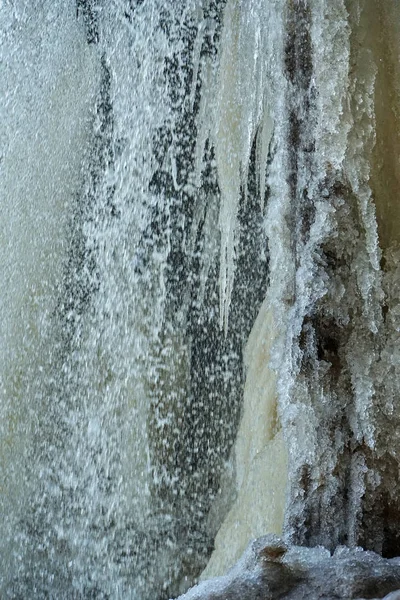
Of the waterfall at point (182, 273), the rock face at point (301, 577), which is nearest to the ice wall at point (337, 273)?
the waterfall at point (182, 273)

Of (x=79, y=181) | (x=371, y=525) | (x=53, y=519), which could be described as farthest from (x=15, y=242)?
(x=371, y=525)

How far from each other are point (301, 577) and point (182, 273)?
5.56 feet

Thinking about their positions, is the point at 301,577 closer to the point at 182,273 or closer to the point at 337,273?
the point at 337,273

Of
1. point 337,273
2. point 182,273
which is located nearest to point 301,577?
point 337,273

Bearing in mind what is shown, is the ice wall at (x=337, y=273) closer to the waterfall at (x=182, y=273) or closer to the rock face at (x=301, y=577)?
the waterfall at (x=182, y=273)

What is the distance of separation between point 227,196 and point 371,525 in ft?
4.41

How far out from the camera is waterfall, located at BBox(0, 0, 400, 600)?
1.67 metres

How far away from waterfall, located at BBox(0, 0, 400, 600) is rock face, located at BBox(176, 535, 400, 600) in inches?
9.7

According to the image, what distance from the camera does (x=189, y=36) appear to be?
9.41 ft

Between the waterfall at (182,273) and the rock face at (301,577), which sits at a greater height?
the waterfall at (182,273)

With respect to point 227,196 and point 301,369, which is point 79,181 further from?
point 301,369

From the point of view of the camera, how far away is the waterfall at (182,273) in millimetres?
1669

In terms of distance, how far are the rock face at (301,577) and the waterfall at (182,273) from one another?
25 cm

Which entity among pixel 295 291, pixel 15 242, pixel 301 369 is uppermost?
pixel 15 242
